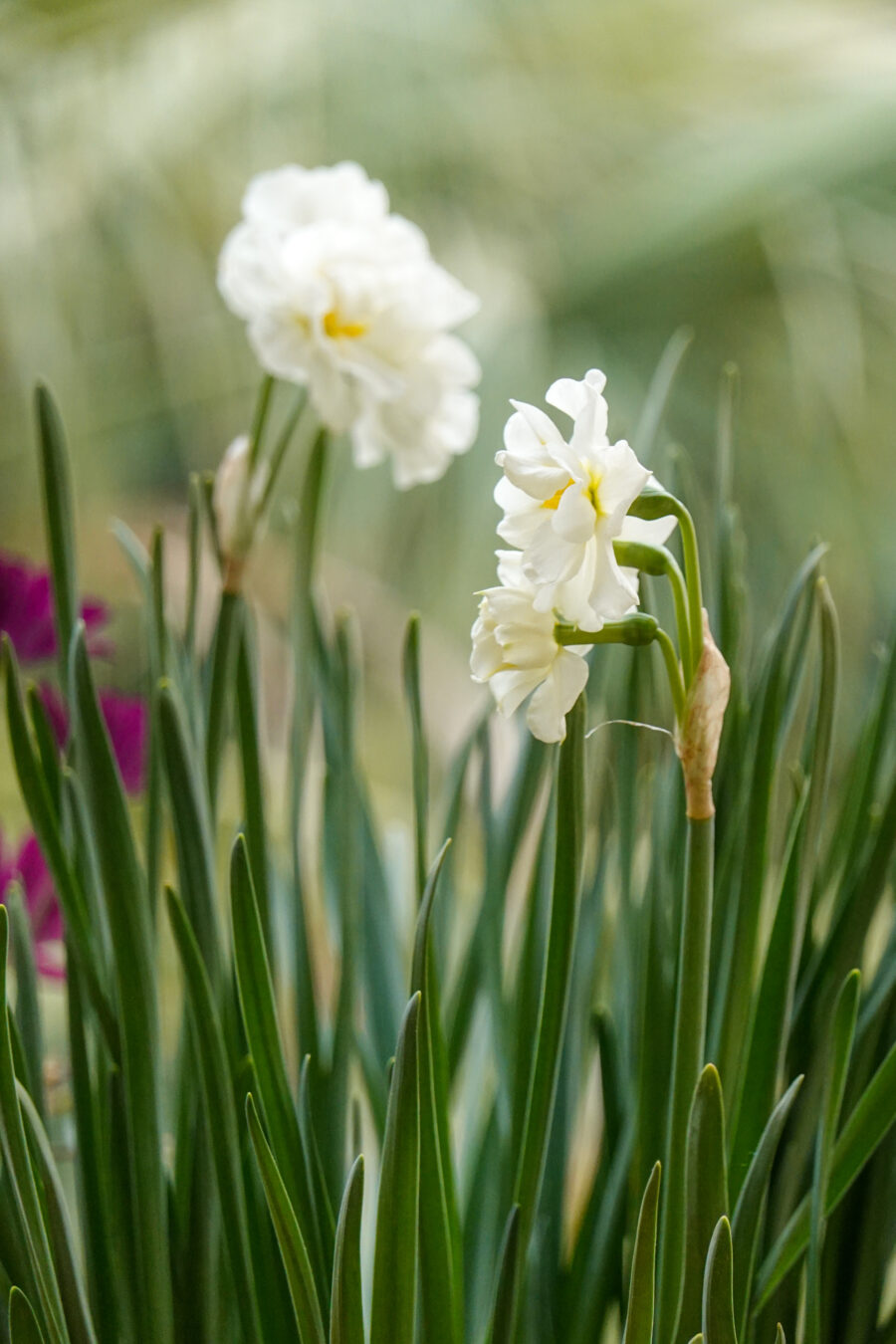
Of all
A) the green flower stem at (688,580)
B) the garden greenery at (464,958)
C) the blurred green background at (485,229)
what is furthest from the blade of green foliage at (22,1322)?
the blurred green background at (485,229)

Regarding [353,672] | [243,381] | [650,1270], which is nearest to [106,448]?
[243,381]

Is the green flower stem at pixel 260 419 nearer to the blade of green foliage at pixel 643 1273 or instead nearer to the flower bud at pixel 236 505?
the flower bud at pixel 236 505

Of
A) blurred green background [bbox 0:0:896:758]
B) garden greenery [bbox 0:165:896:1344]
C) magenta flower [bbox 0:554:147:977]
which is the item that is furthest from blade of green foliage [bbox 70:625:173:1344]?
blurred green background [bbox 0:0:896:758]

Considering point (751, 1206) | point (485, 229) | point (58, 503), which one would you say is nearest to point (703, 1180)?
point (751, 1206)

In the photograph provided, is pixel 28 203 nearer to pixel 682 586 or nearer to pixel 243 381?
pixel 243 381

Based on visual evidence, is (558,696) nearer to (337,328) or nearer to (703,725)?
(703,725)
